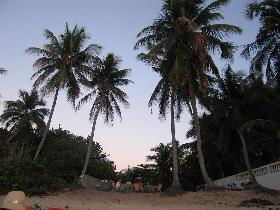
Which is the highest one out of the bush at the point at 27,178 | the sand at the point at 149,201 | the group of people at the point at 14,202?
the bush at the point at 27,178

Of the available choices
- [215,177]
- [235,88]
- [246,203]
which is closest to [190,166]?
[215,177]

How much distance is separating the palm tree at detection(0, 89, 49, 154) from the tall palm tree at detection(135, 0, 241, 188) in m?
23.9

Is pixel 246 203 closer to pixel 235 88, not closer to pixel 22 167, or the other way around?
pixel 235 88

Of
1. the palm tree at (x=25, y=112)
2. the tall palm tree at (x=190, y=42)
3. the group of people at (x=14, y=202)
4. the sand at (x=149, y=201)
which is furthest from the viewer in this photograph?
the palm tree at (x=25, y=112)

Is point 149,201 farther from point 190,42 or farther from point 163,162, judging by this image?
point 163,162

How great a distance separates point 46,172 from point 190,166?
30.0 metres

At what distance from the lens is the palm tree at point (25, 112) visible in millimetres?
48750

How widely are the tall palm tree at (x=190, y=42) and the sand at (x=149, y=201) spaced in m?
3.57

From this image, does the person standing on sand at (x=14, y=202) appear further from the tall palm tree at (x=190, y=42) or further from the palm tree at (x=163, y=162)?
the palm tree at (x=163, y=162)

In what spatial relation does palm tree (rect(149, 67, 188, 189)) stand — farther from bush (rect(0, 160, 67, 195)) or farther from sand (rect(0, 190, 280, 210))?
bush (rect(0, 160, 67, 195))

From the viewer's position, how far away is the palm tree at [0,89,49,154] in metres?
48.8

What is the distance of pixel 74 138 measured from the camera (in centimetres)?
5275

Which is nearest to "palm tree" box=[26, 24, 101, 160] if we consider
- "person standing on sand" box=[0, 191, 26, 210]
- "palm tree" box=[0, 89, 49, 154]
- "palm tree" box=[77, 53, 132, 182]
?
"palm tree" box=[77, 53, 132, 182]

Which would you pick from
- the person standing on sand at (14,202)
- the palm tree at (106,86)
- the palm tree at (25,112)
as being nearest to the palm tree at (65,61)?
the palm tree at (106,86)
